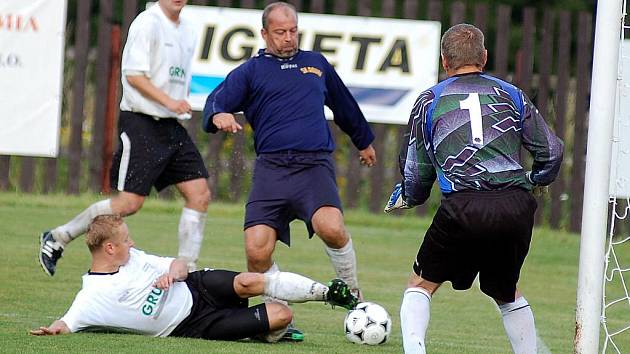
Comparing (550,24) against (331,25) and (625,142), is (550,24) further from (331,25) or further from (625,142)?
(625,142)

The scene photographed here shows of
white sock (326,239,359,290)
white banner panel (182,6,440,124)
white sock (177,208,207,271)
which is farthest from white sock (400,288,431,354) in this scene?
white banner panel (182,6,440,124)

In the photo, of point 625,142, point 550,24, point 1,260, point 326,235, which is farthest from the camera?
point 550,24

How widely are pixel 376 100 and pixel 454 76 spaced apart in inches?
338

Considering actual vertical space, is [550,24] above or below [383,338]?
above

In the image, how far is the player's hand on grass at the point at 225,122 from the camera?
Answer: 7543 mm

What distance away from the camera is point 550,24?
1584cm

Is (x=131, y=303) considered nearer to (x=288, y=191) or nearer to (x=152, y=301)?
(x=152, y=301)

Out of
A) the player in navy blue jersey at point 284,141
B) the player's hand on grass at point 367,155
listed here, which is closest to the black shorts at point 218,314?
the player in navy blue jersey at point 284,141

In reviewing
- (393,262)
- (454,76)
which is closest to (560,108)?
(393,262)

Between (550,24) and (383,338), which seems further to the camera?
(550,24)

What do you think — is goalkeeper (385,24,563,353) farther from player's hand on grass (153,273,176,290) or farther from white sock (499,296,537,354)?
player's hand on grass (153,273,176,290)

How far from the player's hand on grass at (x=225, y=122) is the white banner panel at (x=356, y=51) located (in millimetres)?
6757

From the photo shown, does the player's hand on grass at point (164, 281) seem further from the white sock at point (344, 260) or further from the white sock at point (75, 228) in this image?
the white sock at point (75, 228)

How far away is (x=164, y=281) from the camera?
6961 mm
